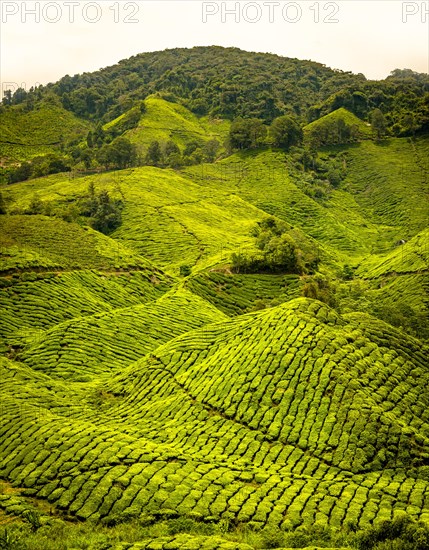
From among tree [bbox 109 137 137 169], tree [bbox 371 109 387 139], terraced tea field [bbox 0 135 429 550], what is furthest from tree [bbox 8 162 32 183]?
tree [bbox 371 109 387 139]

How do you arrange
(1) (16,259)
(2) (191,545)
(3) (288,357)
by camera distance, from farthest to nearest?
(1) (16,259), (3) (288,357), (2) (191,545)

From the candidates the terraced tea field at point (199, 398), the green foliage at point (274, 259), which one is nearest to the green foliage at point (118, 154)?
the terraced tea field at point (199, 398)

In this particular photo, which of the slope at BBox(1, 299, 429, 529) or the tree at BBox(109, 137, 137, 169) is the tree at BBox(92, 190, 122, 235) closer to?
the tree at BBox(109, 137, 137, 169)

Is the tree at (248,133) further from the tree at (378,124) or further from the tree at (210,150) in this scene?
the tree at (378,124)

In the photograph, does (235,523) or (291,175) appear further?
(291,175)

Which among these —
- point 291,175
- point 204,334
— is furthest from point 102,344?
point 291,175

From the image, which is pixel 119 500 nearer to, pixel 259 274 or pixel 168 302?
pixel 168 302
